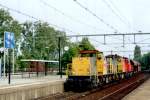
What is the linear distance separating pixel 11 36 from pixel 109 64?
1394 cm

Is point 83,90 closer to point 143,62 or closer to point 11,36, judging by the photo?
point 11,36

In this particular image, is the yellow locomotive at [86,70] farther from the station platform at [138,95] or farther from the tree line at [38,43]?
the tree line at [38,43]

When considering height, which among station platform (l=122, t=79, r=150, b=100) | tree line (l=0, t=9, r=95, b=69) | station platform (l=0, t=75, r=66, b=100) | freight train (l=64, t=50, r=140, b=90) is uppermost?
tree line (l=0, t=9, r=95, b=69)

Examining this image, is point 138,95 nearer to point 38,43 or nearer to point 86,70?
point 86,70

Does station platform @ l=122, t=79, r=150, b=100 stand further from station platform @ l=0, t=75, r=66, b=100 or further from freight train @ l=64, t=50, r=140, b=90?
station platform @ l=0, t=75, r=66, b=100

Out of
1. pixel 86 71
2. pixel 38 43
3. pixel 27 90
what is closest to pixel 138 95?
pixel 27 90

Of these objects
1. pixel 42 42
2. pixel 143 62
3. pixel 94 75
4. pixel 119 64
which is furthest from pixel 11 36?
pixel 143 62

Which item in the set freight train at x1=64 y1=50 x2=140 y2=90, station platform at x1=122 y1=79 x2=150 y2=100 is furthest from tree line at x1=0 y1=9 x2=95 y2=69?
station platform at x1=122 y1=79 x2=150 y2=100

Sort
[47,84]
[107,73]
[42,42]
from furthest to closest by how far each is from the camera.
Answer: [42,42] < [107,73] < [47,84]

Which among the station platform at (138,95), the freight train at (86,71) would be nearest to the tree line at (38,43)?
the freight train at (86,71)

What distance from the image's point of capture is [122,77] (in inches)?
2185

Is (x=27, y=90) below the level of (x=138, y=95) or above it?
above

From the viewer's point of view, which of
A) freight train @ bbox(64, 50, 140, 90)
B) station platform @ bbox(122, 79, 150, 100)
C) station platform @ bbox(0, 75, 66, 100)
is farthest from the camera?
freight train @ bbox(64, 50, 140, 90)

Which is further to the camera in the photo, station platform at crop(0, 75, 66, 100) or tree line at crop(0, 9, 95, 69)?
tree line at crop(0, 9, 95, 69)
